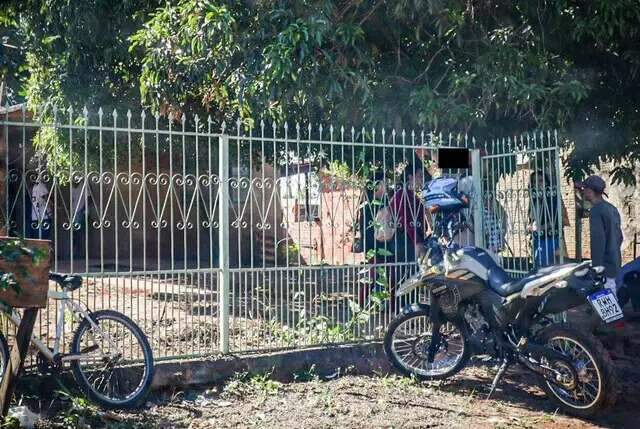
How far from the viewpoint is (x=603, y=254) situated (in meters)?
6.72

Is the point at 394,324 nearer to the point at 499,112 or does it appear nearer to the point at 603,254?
the point at 603,254

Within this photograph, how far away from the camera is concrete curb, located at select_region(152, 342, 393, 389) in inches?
220

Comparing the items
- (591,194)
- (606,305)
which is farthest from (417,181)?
(606,305)

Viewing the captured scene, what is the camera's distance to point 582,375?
5109mm

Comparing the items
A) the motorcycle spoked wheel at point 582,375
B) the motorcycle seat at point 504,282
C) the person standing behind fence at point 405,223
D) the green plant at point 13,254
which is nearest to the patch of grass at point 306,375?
the person standing behind fence at point 405,223

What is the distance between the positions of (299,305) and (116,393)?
2001 millimetres

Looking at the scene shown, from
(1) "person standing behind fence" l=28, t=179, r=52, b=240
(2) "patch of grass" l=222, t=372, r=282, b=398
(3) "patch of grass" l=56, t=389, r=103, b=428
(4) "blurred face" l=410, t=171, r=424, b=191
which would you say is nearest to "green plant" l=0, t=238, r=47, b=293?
(1) "person standing behind fence" l=28, t=179, r=52, b=240

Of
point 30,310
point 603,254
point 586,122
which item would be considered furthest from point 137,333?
point 586,122

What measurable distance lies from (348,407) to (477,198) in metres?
2.78

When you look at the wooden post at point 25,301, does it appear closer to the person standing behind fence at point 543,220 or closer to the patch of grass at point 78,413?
the patch of grass at point 78,413

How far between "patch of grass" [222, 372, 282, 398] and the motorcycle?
1056 mm

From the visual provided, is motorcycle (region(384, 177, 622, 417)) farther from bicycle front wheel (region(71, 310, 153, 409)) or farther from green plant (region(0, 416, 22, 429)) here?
green plant (region(0, 416, 22, 429))

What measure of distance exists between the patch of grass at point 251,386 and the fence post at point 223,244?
11.8 inches

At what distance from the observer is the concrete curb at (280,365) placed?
18.3 feet
